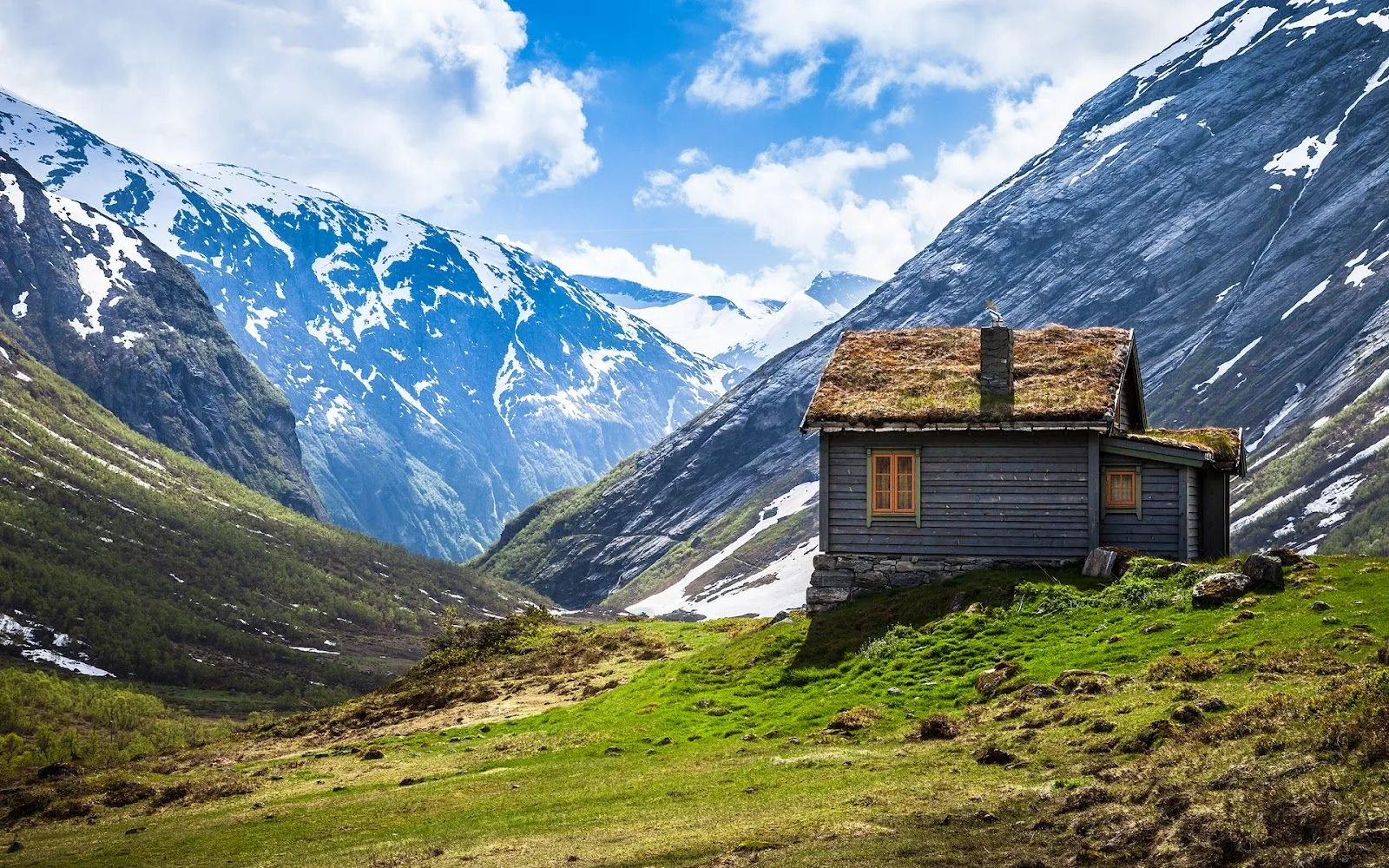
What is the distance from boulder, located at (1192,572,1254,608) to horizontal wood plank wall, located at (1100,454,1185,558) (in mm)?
8300

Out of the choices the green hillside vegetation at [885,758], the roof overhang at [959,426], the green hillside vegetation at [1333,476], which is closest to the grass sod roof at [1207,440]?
the roof overhang at [959,426]

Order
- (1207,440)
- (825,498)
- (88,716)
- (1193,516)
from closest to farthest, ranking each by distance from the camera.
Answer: (1193,516)
(825,498)
(1207,440)
(88,716)

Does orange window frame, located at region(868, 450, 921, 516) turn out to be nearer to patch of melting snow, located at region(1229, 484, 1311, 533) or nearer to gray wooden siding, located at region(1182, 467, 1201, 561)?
gray wooden siding, located at region(1182, 467, 1201, 561)

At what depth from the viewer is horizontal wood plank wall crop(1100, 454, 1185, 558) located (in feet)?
119

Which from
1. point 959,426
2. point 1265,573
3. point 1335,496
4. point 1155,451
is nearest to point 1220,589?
point 1265,573

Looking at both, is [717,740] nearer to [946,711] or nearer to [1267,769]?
[946,711]

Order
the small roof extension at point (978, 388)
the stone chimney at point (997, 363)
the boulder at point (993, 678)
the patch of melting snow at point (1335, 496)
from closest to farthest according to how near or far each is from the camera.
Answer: the boulder at point (993, 678), the small roof extension at point (978, 388), the stone chimney at point (997, 363), the patch of melting snow at point (1335, 496)

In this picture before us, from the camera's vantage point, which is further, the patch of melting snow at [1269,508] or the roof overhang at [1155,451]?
the patch of melting snow at [1269,508]

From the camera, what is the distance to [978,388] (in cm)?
3862

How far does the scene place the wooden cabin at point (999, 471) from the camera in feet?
119

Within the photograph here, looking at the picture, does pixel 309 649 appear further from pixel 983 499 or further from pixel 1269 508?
pixel 983 499

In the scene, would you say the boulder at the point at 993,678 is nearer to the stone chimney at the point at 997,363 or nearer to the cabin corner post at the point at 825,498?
the cabin corner post at the point at 825,498

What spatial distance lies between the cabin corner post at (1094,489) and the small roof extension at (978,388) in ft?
1.85

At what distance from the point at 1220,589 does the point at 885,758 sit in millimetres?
11364
